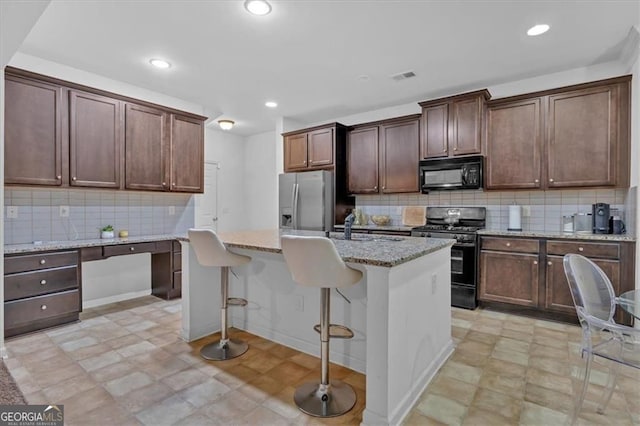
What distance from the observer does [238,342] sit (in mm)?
2748

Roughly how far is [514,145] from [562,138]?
425 millimetres

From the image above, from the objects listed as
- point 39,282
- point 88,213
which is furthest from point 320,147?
point 39,282

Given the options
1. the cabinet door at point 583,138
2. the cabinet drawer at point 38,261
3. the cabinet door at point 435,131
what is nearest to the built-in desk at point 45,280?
the cabinet drawer at point 38,261

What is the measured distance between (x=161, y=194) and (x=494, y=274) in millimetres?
4257

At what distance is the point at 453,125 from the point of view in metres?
3.90

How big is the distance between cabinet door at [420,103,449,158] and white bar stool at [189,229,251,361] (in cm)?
271

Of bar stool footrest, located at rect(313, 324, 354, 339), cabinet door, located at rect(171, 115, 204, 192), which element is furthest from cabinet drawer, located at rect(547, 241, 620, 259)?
cabinet door, located at rect(171, 115, 204, 192)

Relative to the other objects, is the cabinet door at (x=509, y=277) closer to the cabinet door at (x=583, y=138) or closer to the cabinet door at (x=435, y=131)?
the cabinet door at (x=583, y=138)

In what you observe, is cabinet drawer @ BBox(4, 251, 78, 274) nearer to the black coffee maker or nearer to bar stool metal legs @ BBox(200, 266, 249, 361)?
bar stool metal legs @ BBox(200, 266, 249, 361)

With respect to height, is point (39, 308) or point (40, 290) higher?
point (40, 290)

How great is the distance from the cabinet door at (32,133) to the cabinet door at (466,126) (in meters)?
4.20

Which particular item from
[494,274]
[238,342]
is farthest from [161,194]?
[494,274]

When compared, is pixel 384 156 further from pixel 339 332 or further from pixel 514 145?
pixel 339 332

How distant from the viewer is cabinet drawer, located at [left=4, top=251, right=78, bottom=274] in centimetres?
286
